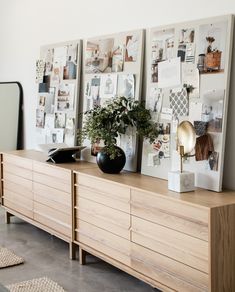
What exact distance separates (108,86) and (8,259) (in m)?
1.60

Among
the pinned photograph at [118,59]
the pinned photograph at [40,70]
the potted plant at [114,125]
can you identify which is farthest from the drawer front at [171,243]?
the pinned photograph at [40,70]

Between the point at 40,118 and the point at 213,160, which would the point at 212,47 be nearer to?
the point at 213,160

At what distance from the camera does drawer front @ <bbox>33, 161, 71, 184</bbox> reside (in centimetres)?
364

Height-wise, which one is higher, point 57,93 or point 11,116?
point 57,93

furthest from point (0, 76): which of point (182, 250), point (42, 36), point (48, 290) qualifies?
point (182, 250)

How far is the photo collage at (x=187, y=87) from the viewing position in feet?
9.27

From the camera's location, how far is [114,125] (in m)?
3.44

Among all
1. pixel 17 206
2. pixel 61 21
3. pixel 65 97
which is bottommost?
pixel 17 206

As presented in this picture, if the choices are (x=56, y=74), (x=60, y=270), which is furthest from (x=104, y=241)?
(x=56, y=74)

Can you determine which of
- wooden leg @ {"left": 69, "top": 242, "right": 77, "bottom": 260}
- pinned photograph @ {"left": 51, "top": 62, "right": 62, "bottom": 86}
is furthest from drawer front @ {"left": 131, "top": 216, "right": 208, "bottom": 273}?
pinned photograph @ {"left": 51, "top": 62, "right": 62, "bottom": 86}

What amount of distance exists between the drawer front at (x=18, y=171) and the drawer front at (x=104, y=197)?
2.71 feet

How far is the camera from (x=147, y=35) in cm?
343

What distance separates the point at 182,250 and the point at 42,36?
10.2ft

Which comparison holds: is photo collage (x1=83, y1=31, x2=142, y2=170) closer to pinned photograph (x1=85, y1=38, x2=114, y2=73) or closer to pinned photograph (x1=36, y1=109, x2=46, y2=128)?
pinned photograph (x1=85, y1=38, x2=114, y2=73)
